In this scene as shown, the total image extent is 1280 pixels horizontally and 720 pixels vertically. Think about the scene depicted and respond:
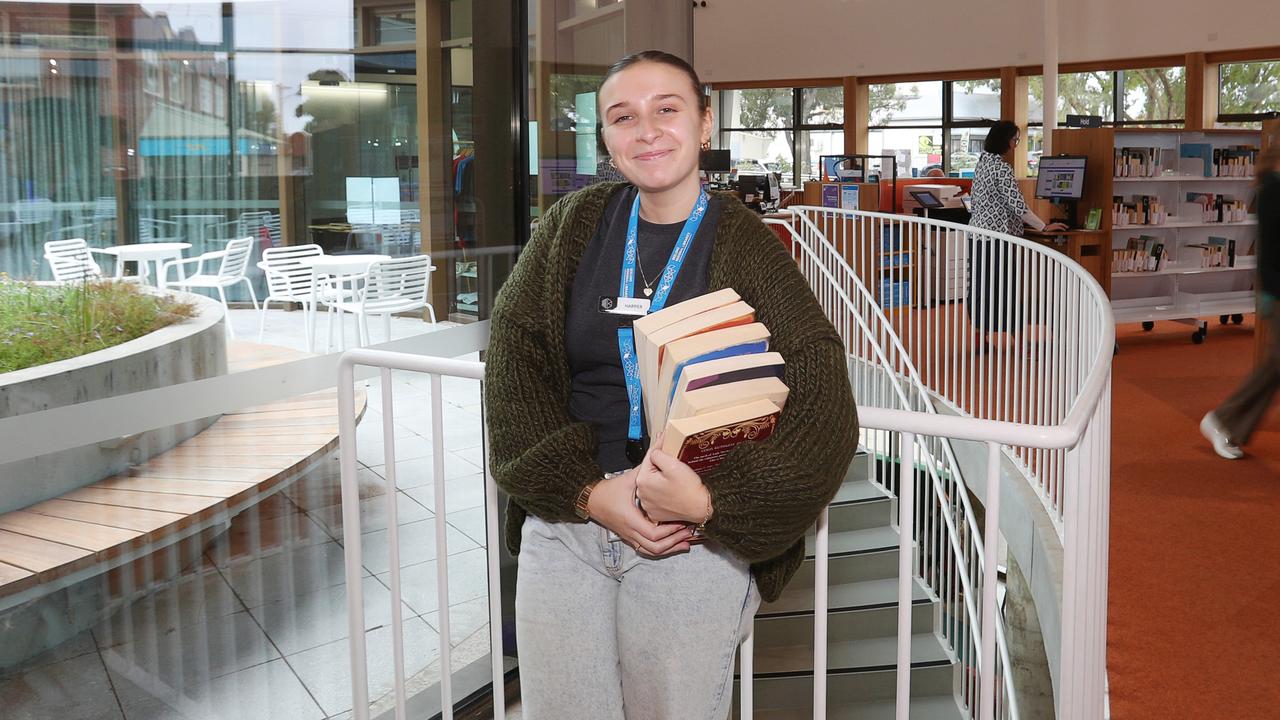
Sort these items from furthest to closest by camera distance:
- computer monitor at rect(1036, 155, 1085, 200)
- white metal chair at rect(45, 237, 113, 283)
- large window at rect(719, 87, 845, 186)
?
large window at rect(719, 87, 845, 186)
computer monitor at rect(1036, 155, 1085, 200)
white metal chair at rect(45, 237, 113, 283)

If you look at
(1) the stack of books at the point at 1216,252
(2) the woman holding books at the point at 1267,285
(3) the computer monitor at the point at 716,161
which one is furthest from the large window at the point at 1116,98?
(2) the woman holding books at the point at 1267,285

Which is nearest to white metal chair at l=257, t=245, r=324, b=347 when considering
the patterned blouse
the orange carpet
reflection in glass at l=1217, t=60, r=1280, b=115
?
the orange carpet

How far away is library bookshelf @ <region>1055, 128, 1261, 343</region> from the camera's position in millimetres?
10344

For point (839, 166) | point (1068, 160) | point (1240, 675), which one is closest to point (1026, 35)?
point (839, 166)

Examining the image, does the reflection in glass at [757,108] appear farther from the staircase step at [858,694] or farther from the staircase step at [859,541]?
the staircase step at [858,694]

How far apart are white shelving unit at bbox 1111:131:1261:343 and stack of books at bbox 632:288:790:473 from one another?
997cm

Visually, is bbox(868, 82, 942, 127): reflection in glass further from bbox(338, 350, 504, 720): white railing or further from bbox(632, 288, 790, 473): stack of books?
bbox(632, 288, 790, 473): stack of books

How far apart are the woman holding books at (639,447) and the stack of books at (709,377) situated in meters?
0.06

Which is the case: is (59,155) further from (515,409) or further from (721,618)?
(721,618)

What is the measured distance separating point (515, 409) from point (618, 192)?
0.38 meters

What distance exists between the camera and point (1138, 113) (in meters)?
16.6

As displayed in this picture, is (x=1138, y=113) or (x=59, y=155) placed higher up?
(x=1138, y=113)

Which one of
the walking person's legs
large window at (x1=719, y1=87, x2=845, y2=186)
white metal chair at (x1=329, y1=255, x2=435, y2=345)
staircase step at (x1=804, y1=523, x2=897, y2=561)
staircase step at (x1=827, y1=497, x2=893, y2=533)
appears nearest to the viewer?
white metal chair at (x1=329, y1=255, x2=435, y2=345)

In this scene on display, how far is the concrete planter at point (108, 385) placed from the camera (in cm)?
234
